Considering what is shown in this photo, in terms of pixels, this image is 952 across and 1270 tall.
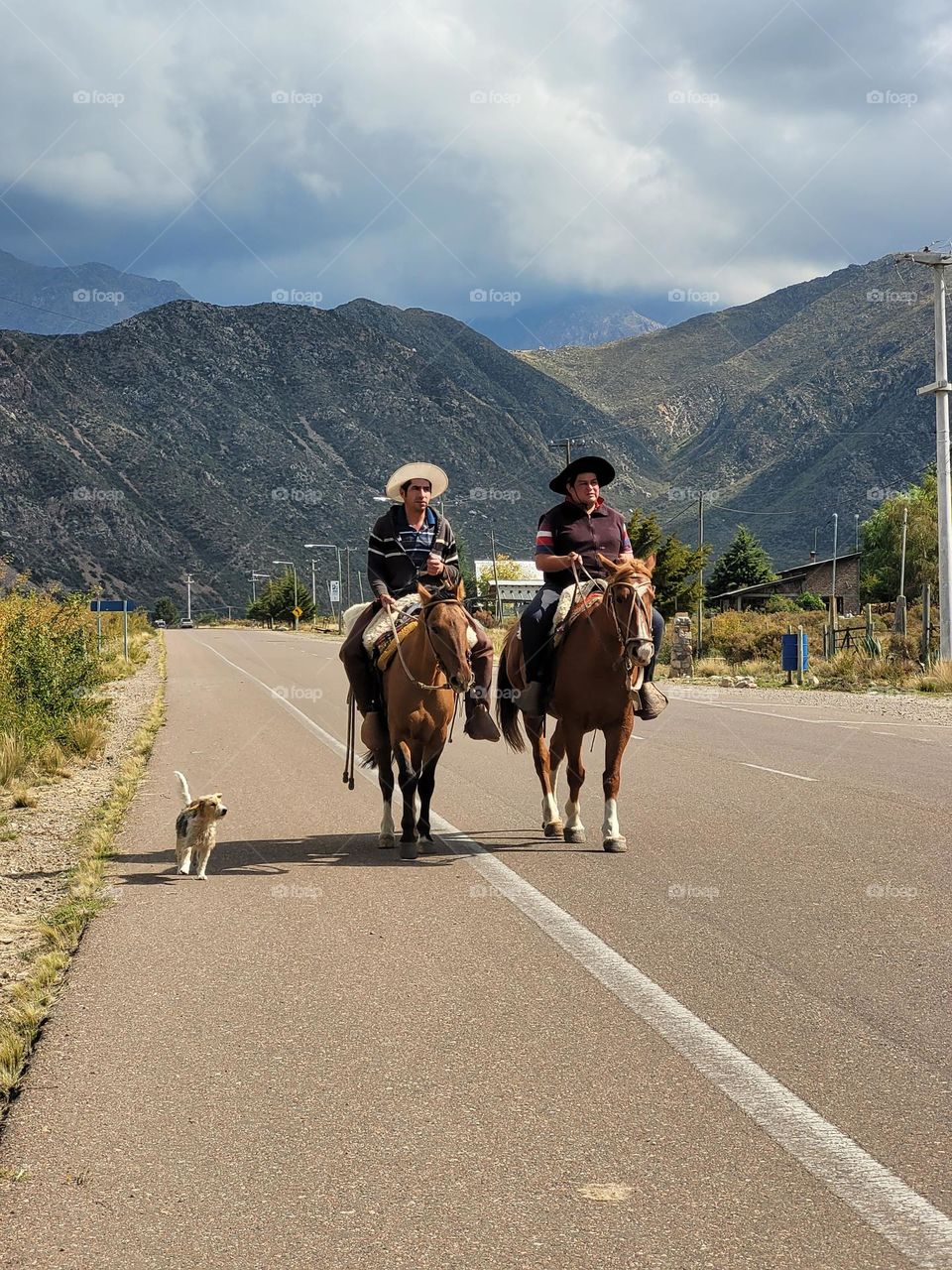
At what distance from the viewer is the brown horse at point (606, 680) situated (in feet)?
29.7

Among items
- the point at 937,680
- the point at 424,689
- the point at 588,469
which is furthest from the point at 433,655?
the point at 937,680

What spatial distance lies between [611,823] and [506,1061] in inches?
180

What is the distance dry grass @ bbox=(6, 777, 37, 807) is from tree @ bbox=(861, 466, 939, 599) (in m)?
87.0

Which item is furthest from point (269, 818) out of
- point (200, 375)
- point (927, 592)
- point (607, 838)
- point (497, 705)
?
point (200, 375)

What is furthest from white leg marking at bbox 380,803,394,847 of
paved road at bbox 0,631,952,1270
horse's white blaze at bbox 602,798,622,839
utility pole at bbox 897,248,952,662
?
utility pole at bbox 897,248,952,662

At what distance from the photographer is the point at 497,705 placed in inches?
423

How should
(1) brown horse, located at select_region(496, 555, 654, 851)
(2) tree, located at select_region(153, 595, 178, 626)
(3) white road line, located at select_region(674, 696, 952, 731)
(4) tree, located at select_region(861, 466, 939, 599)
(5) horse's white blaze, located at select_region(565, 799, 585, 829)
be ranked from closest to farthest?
(1) brown horse, located at select_region(496, 555, 654, 851) → (5) horse's white blaze, located at select_region(565, 799, 585, 829) → (3) white road line, located at select_region(674, 696, 952, 731) → (4) tree, located at select_region(861, 466, 939, 599) → (2) tree, located at select_region(153, 595, 178, 626)

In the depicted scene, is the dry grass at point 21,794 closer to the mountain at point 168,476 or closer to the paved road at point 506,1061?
the paved road at point 506,1061

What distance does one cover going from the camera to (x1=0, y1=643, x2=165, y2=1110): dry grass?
16.8 ft

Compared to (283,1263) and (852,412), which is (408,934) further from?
(852,412)

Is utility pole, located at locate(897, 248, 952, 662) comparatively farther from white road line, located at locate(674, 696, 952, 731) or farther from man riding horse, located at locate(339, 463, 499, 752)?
man riding horse, located at locate(339, 463, 499, 752)

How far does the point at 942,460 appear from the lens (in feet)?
106

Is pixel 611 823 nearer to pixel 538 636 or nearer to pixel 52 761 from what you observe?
pixel 538 636

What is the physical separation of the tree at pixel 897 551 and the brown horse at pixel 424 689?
292 feet
